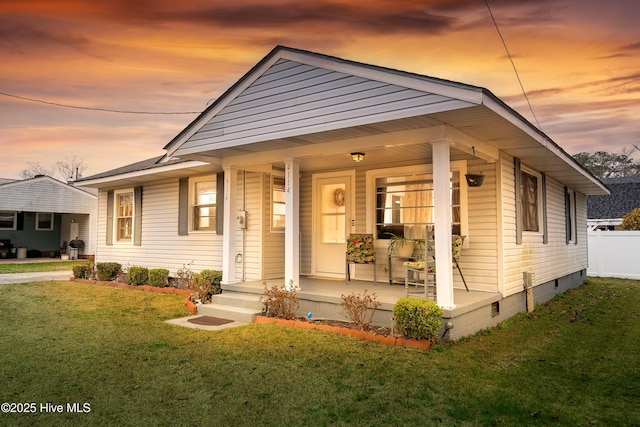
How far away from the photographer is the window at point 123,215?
1159 cm

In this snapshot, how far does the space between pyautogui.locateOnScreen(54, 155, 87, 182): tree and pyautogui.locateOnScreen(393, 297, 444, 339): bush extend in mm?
39383

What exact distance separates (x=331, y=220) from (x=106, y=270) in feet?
21.0

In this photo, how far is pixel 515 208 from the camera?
22.4ft

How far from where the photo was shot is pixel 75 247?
2003 centimetres

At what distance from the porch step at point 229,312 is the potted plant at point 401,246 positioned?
2431mm

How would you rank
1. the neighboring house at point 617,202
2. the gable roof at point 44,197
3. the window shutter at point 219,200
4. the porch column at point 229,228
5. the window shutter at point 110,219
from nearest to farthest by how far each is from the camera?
the porch column at point 229,228 < the window shutter at point 219,200 < the window shutter at point 110,219 < the gable roof at point 44,197 < the neighboring house at point 617,202

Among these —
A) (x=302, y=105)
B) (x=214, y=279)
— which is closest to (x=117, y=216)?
(x=214, y=279)

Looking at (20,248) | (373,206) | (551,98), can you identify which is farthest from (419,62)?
(20,248)

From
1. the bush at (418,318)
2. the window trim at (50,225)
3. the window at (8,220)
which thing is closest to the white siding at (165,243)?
the bush at (418,318)

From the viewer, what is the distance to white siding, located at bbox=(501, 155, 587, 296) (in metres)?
6.49

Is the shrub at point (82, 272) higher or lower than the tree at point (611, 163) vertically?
lower

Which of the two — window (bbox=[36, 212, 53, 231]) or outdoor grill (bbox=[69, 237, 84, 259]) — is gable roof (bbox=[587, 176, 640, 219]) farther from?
window (bbox=[36, 212, 53, 231])

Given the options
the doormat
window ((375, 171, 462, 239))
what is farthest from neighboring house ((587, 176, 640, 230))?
the doormat

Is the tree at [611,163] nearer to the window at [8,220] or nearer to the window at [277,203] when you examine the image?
the window at [277,203]
